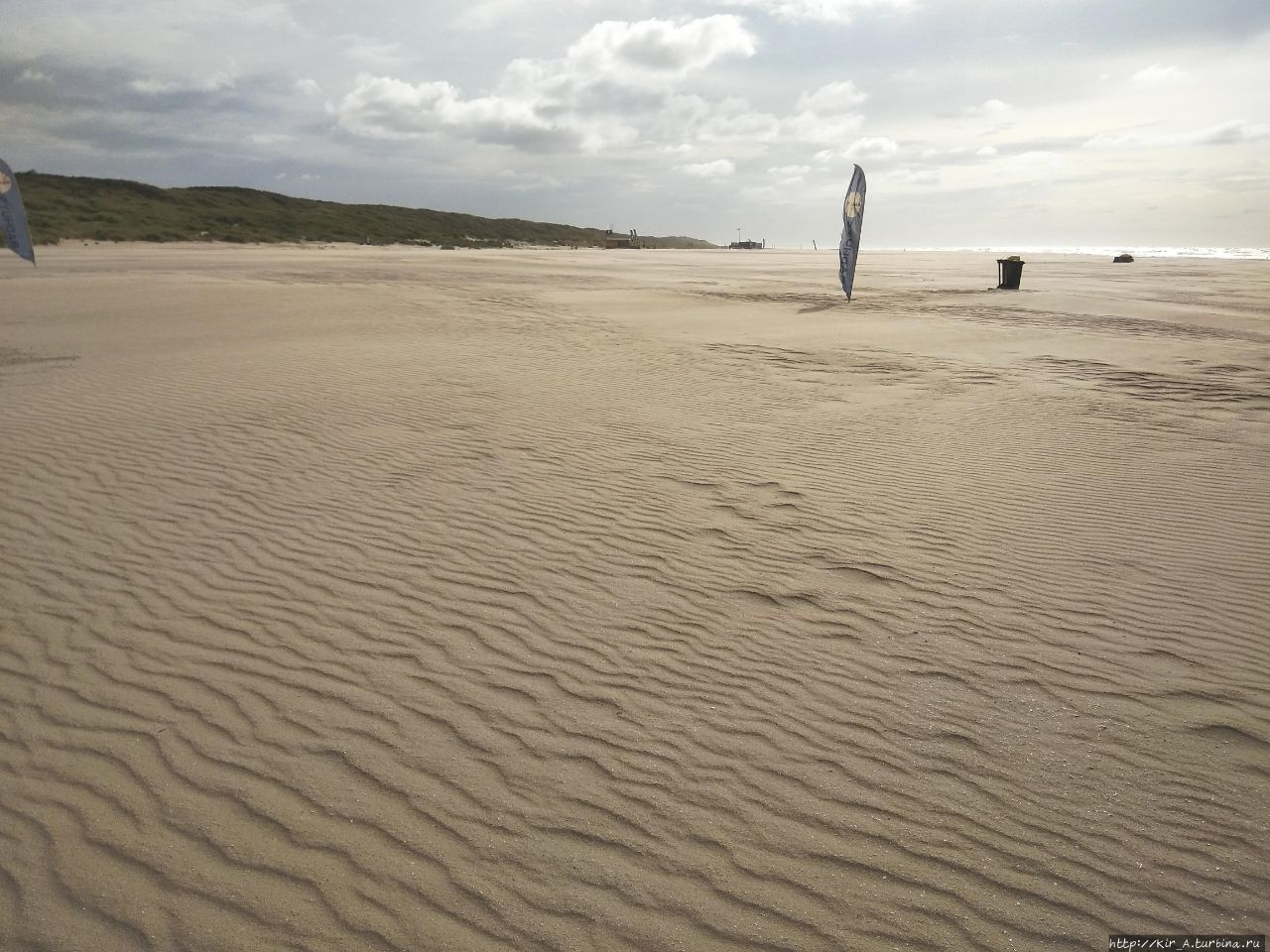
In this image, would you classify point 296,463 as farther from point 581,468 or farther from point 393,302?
point 393,302

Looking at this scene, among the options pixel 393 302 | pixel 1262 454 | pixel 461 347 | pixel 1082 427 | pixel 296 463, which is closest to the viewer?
pixel 296 463

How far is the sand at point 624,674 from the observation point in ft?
8.63

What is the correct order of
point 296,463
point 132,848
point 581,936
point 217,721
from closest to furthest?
point 581,936, point 132,848, point 217,721, point 296,463

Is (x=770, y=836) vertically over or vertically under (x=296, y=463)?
under

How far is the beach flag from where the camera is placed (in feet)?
73.6

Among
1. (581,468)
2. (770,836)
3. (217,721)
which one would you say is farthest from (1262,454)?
(217,721)

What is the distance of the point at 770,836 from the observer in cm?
287

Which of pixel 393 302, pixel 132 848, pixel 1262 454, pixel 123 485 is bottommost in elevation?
pixel 132 848

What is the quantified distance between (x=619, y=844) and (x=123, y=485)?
19.4 ft

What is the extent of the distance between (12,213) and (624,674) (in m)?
30.6

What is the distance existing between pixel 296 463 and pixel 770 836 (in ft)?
19.3

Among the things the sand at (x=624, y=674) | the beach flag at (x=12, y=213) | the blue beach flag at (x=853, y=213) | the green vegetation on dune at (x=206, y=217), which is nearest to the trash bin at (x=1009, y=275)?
the blue beach flag at (x=853, y=213)

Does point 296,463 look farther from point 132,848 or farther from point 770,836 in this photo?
point 770,836

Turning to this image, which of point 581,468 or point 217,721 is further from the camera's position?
point 581,468
